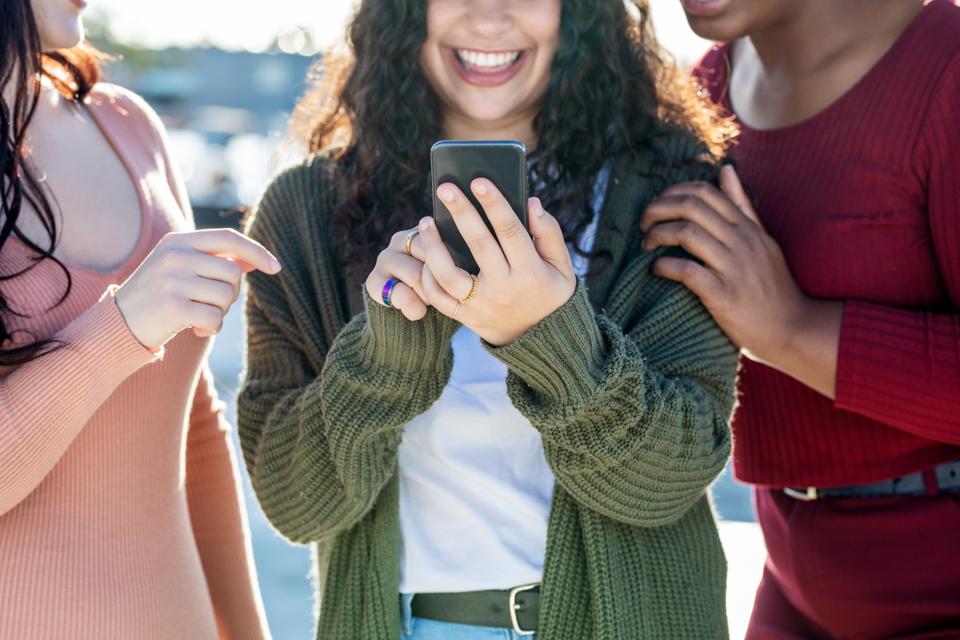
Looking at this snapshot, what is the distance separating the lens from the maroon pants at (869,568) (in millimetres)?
2201

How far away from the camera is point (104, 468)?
1.97 metres

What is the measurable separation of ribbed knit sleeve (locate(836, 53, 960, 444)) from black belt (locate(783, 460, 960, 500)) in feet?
0.25

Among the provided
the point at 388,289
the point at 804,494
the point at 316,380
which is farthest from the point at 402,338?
the point at 804,494

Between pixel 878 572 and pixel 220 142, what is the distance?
19.8m

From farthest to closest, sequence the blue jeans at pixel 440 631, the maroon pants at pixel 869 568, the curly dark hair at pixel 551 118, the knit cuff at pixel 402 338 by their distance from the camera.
Answer: the curly dark hair at pixel 551 118 → the maroon pants at pixel 869 568 → the blue jeans at pixel 440 631 → the knit cuff at pixel 402 338

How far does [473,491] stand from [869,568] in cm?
75

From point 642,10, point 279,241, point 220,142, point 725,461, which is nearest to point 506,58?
point 642,10

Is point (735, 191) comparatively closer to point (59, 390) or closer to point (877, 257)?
point (877, 257)

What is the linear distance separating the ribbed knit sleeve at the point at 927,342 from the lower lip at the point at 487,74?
737mm

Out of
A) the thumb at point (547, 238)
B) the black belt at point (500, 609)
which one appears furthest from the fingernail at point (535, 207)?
the black belt at point (500, 609)

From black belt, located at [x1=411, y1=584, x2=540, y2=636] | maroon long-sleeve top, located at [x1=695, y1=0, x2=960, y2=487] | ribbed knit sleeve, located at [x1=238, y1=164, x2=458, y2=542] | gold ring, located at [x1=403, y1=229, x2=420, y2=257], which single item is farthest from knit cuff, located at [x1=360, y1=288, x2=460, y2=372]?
maroon long-sleeve top, located at [x1=695, y1=0, x2=960, y2=487]

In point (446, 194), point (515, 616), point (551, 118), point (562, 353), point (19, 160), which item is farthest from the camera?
point (551, 118)

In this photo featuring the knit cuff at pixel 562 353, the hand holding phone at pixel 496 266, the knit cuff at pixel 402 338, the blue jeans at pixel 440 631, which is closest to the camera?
the hand holding phone at pixel 496 266

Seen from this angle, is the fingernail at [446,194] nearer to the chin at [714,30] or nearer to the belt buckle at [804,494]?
the chin at [714,30]
